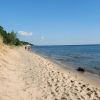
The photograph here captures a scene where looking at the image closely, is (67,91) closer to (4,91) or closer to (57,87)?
(57,87)

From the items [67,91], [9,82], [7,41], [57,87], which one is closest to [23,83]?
[9,82]

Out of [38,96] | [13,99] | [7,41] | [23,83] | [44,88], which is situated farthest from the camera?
[7,41]

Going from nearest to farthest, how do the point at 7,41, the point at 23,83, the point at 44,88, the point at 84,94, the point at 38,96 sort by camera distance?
the point at 38,96 < the point at 84,94 < the point at 44,88 < the point at 23,83 < the point at 7,41

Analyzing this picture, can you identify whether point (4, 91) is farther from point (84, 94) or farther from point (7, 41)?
point (7, 41)

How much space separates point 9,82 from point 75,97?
4337 mm

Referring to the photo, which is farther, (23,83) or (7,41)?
(7,41)

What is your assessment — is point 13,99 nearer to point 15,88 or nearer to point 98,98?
point 15,88

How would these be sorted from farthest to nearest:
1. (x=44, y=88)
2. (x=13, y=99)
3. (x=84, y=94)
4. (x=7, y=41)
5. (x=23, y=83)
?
(x=7, y=41)
(x=23, y=83)
(x=44, y=88)
(x=84, y=94)
(x=13, y=99)

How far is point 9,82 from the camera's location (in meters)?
13.5

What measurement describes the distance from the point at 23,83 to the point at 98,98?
16.0 feet

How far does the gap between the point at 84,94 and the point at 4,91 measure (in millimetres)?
4221

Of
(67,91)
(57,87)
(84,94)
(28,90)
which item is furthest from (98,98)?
(28,90)

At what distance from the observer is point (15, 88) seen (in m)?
12.4

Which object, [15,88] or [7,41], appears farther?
[7,41]
